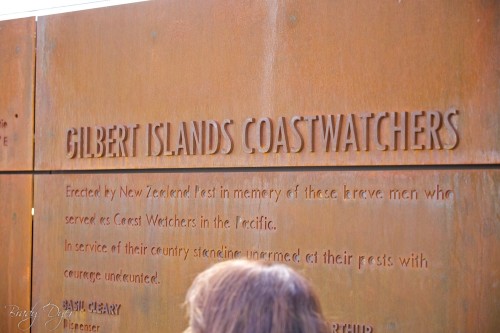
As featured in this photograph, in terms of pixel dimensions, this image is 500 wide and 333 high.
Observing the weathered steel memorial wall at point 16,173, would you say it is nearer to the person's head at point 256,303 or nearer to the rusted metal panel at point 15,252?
the rusted metal panel at point 15,252

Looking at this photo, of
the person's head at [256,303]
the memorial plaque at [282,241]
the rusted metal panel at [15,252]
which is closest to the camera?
the person's head at [256,303]

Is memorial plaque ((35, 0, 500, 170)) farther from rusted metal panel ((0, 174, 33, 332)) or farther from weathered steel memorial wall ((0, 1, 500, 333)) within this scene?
rusted metal panel ((0, 174, 33, 332))


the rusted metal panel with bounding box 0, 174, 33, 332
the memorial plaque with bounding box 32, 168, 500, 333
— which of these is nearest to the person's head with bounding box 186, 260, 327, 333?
the memorial plaque with bounding box 32, 168, 500, 333

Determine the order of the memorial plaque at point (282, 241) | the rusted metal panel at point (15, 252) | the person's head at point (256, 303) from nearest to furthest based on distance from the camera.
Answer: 1. the person's head at point (256, 303)
2. the memorial plaque at point (282, 241)
3. the rusted metal panel at point (15, 252)

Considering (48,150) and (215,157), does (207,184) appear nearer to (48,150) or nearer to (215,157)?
(215,157)

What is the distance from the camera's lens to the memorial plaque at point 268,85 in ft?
10.5

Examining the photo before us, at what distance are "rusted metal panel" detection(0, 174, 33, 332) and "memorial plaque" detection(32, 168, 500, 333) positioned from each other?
77 millimetres

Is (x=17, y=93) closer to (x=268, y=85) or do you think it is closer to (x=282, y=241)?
(x=268, y=85)

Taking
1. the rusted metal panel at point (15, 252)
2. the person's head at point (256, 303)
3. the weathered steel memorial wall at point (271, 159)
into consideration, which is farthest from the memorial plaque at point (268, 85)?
the person's head at point (256, 303)

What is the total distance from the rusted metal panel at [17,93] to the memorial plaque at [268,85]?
0.27 ft

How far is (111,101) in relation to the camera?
4105 mm

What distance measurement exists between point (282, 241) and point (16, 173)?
1.85m

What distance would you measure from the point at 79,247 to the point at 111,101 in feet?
2.88

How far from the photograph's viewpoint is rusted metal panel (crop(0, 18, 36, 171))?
436 cm
